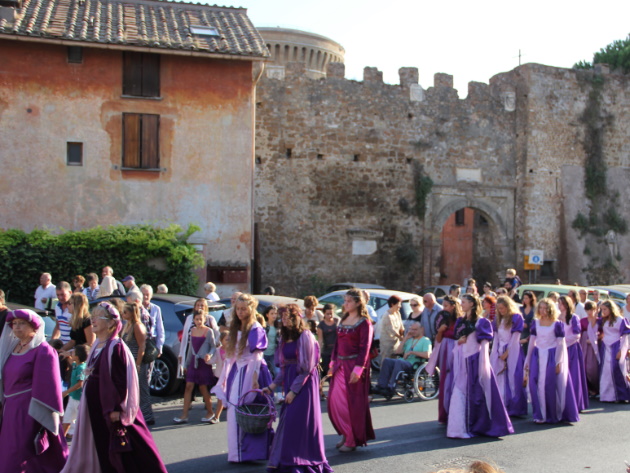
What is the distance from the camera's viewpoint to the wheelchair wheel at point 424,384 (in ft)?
36.9

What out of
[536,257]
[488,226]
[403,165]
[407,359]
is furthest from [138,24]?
[536,257]

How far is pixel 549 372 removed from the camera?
9562 mm

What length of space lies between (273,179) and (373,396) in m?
13.9

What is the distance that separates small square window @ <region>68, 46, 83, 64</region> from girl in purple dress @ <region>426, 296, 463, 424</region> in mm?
12980

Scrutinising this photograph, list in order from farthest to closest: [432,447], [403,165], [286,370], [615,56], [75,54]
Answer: [615,56] < [403,165] < [75,54] < [432,447] < [286,370]

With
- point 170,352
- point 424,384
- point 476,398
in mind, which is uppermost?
point 170,352

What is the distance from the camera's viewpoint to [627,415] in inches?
407

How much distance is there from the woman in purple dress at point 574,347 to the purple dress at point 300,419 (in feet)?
14.8

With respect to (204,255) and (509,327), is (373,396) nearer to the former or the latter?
(509,327)

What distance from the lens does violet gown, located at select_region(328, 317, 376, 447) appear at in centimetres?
770

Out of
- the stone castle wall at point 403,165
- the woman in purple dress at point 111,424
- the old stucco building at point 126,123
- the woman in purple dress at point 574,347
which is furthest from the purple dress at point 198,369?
the stone castle wall at point 403,165

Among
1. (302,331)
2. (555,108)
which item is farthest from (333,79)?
(302,331)

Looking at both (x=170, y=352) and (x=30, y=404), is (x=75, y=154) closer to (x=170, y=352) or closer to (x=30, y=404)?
(x=170, y=352)

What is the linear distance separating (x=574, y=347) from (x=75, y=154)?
13.3 metres
